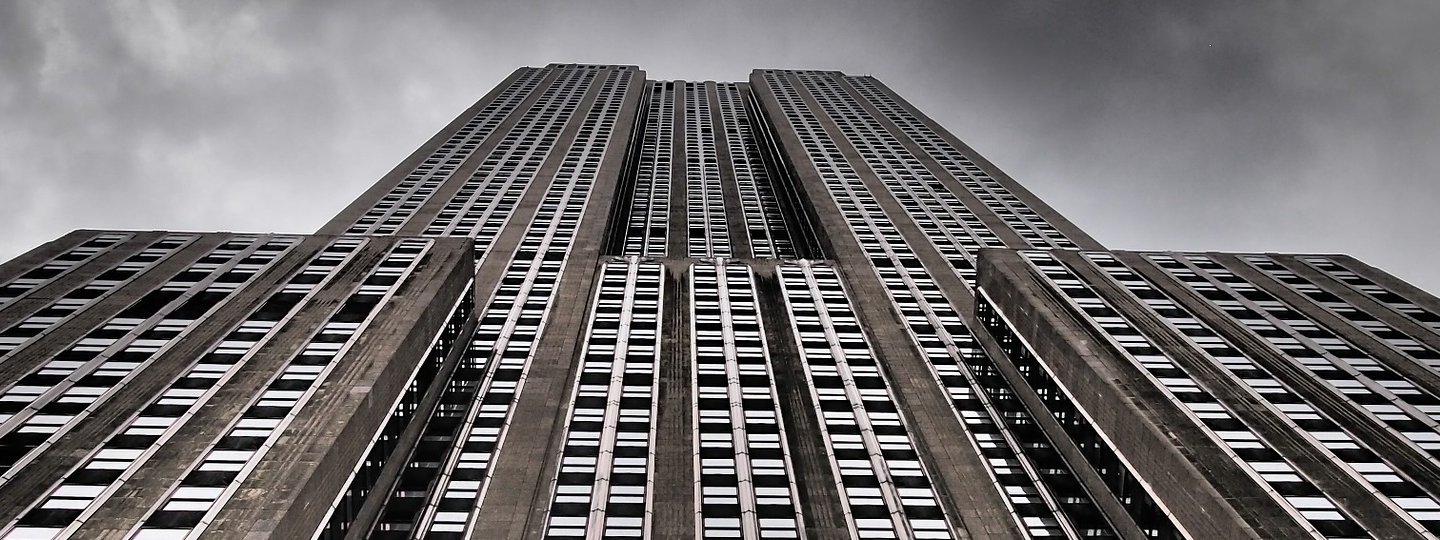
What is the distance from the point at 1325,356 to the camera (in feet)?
177

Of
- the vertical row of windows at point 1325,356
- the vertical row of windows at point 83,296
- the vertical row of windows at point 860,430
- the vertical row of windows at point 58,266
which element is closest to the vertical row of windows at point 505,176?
the vertical row of windows at point 83,296

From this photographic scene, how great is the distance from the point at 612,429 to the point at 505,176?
2875 inches

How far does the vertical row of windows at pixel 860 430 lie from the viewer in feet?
153

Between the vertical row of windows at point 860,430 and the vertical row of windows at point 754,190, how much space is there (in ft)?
104

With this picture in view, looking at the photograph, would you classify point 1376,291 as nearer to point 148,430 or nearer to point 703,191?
point 148,430

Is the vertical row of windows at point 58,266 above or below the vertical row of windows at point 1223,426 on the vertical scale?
above

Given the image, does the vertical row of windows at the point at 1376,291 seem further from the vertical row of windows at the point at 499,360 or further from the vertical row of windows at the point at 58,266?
the vertical row of windows at the point at 58,266

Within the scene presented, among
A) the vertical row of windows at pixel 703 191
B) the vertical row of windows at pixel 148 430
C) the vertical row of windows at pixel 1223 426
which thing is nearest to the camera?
the vertical row of windows at pixel 148 430

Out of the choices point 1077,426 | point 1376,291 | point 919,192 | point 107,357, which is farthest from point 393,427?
point 919,192

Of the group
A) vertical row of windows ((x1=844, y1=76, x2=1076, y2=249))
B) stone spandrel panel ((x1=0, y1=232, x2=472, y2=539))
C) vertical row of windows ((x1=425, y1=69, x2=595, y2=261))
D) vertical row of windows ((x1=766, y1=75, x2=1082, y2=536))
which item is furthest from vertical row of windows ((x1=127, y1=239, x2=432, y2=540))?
vertical row of windows ((x1=844, y1=76, x2=1076, y2=249))

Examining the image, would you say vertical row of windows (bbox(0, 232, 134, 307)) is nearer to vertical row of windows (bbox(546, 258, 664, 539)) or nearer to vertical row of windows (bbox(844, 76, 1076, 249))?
vertical row of windows (bbox(546, 258, 664, 539))

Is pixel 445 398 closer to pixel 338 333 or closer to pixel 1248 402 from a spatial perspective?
pixel 338 333

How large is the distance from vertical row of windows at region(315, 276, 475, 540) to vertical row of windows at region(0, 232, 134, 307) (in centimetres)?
2472

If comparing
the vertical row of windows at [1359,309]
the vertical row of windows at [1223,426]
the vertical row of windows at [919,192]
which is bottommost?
the vertical row of windows at [1223,426]
